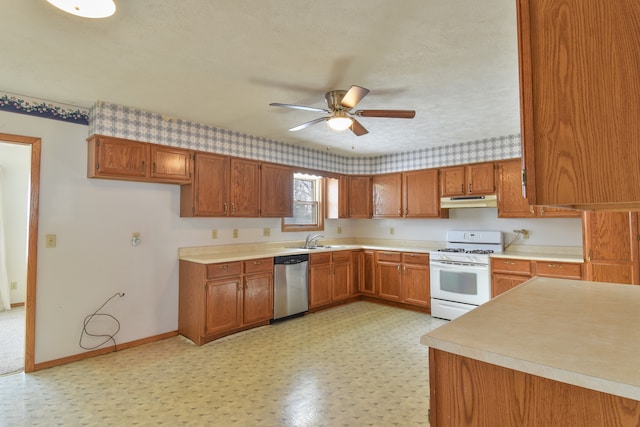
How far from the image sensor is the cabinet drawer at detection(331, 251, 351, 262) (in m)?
4.94

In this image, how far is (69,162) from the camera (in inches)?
124

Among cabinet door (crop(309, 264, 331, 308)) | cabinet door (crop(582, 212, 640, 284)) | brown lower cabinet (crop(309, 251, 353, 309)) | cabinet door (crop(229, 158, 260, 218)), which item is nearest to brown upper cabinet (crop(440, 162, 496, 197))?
cabinet door (crop(582, 212, 640, 284))

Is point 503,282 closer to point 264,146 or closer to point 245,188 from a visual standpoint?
point 245,188

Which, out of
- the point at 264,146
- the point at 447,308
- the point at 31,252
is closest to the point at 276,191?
the point at 264,146

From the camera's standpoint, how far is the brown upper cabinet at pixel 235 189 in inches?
149

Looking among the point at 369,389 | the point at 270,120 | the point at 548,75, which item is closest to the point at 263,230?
the point at 270,120


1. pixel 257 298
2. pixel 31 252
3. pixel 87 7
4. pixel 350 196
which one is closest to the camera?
pixel 87 7

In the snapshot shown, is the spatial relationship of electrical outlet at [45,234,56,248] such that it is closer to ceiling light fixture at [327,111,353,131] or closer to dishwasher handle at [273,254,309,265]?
dishwasher handle at [273,254,309,265]

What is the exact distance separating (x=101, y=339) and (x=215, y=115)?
2.54 m

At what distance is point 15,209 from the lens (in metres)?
4.95

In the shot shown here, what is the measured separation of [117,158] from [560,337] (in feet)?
11.7

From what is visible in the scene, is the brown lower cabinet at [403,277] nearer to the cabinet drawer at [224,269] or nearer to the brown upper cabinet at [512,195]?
the brown upper cabinet at [512,195]

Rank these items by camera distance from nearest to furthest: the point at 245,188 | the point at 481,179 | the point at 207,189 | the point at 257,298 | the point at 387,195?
the point at 207,189, the point at 257,298, the point at 245,188, the point at 481,179, the point at 387,195

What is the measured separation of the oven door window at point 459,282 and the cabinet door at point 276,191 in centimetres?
227
